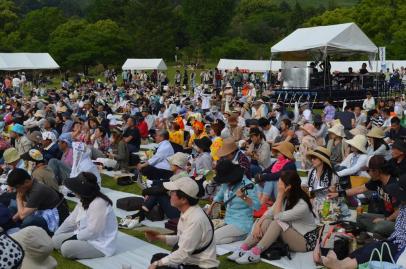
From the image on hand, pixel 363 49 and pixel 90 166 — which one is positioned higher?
pixel 363 49

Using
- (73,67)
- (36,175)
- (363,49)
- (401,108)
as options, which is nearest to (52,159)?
(36,175)

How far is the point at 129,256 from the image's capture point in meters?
6.24

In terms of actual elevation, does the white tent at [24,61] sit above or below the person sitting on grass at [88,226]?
above

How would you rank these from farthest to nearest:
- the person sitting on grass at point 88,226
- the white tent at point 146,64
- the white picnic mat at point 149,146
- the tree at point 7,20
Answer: the tree at point 7,20
the white tent at point 146,64
the white picnic mat at point 149,146
the person sitting on grass at point 88,226

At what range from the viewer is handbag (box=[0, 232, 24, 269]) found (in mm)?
3908

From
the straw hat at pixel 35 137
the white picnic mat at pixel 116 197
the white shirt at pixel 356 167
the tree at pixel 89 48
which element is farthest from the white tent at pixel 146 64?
the white shirt at pixel 356 167

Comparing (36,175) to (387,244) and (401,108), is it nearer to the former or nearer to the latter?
(387,244)

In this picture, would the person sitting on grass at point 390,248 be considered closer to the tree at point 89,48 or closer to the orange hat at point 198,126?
the orange hat at point 198,126

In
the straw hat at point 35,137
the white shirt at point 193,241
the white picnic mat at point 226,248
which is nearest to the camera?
the white shirt at point 193,241

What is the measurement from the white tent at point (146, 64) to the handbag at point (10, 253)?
3520cm

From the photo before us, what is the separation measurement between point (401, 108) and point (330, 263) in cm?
1247

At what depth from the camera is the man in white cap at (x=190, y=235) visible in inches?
180

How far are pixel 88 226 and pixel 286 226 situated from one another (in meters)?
2.09

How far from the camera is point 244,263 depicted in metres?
5.75
